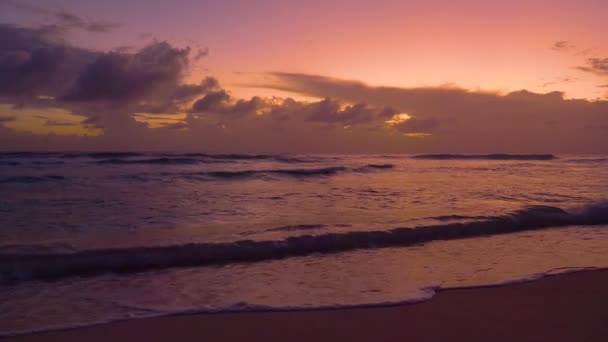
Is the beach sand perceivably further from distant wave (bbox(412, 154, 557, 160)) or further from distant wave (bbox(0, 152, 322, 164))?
distant wave (bbox(412, 154, 557, 160))

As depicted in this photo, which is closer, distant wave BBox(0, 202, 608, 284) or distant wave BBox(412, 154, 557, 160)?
distant wave BBox(0, 202, 608, 284)

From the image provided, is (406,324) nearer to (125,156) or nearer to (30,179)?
(30,179)

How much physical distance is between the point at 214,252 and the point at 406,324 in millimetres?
3704

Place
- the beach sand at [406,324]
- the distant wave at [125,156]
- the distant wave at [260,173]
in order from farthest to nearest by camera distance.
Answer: the distant wave at [125,156]
the distant wave at [260,173]
the beach sand at [406,324]

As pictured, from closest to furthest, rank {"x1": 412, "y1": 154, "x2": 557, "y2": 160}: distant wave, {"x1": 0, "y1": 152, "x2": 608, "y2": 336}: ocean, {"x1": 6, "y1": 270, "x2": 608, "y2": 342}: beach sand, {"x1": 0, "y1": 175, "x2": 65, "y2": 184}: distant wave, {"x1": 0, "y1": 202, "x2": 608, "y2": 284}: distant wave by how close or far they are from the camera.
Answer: {"x1": 6, "y1": 270, "x2": 608, "y2": 342}: beach sand → {"x1": 0, "y1": 152, "x2": 608, "y2": 336}: ocean → {"x1": 0, "y1": 202, "x2": 608, "y2": 284}: distant wave → {"x1": 0, "y1": 175, "x2": 65, "y2": 184}: distant wave → {"x1": 412, "y1": 154, "x2": 557, "y2": 160}: distant wave

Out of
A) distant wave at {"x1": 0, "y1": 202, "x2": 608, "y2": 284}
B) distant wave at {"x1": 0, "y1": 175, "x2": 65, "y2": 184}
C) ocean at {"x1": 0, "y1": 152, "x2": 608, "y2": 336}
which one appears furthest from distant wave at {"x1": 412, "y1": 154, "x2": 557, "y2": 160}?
distant wave at {"x1": 0, "y1": 202, "x2": 608, "y2": 284}

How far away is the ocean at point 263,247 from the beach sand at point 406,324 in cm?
23

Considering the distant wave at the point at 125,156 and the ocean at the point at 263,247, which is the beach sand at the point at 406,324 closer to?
the ocean at the point at 263,247

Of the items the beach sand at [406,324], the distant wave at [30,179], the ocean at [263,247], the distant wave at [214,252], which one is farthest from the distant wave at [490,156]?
the beach sand at [406,324]

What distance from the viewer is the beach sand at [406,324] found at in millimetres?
4203

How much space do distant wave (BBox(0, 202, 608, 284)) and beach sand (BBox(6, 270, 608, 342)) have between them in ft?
7.63

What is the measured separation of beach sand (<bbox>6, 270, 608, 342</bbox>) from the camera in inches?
165

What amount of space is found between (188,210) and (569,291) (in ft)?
27.5

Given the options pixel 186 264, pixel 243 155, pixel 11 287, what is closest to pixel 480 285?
pixel 186 264
